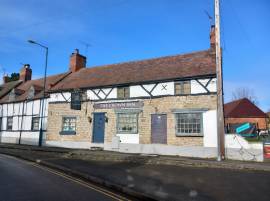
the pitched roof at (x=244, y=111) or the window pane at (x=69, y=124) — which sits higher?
the pitched roof at (x=244, y=111)

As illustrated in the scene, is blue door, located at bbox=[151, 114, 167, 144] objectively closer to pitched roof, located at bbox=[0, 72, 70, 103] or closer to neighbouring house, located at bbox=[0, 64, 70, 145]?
neighbouring house, located at bbox=[0, 64, 70, 145]

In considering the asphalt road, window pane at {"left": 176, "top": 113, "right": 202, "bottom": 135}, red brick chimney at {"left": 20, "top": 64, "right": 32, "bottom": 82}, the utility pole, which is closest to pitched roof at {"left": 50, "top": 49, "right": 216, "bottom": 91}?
the utility pole

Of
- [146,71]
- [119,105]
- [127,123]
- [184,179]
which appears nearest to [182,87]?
[146,71]

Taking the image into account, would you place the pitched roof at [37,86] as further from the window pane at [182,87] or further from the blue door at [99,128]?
the window pane at [182,87]

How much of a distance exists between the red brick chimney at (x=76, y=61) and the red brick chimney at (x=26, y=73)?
11.3m

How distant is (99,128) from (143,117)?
13.3 ft

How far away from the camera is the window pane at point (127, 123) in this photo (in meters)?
20.9

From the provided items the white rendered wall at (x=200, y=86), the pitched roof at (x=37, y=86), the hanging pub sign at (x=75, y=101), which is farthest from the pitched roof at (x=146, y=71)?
the pitched roof at (x=37, y=86)

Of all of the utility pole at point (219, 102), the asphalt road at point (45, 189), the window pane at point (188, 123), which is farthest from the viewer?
the window pane at point (188, 123)

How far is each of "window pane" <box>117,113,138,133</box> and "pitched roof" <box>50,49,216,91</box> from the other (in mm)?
2527

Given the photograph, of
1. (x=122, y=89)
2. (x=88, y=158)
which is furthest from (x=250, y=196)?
(x=122, y=89)

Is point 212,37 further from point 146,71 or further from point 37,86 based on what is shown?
point 37,86

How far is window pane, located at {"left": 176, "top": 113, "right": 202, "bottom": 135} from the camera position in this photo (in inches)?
731

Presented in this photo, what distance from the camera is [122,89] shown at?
22.0 meters
